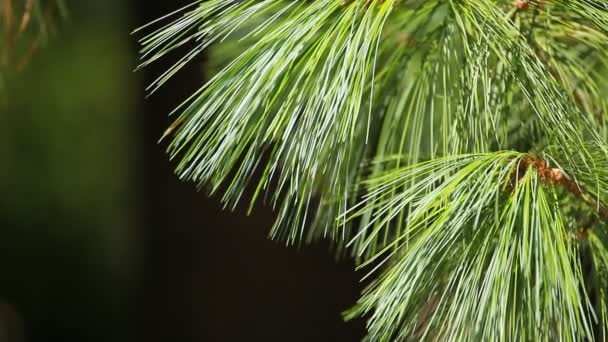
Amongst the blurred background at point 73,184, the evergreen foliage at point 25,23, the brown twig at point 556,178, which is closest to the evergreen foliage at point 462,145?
the brown twig at point 556,178

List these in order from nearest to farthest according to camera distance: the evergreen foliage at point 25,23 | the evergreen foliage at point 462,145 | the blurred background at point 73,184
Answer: the evergreen foliage at point 462,145
the evergreen foliage at point 25,23
the blurred background at point 73,184

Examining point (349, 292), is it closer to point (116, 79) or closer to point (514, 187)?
point (514, 187)

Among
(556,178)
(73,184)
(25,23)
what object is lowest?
(556,178)

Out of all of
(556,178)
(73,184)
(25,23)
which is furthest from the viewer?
(73,184)

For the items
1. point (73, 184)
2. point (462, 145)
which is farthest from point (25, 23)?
point (73, 184)

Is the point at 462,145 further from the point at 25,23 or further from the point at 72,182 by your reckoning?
the point at 72,182

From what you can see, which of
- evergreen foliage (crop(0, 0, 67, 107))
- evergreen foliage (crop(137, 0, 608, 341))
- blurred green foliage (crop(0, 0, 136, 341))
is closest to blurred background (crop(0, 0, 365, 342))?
blurred green foliage (crop(0, 0, 136, 341))

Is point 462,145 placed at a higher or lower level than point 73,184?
lower

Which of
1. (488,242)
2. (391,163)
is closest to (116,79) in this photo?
(391,163)

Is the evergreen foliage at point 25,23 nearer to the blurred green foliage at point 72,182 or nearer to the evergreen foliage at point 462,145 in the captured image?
the evergreen foliage at point 462,145

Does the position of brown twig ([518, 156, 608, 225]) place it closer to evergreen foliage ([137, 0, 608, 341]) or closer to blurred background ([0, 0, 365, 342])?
evergreen foliage ([137, 0, 608, 341])

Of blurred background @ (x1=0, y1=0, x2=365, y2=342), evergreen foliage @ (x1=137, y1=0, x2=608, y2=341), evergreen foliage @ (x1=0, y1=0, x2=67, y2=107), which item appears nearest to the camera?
evergreen foliage @ (x1=137, y1=0, x2=608, y2=341)
